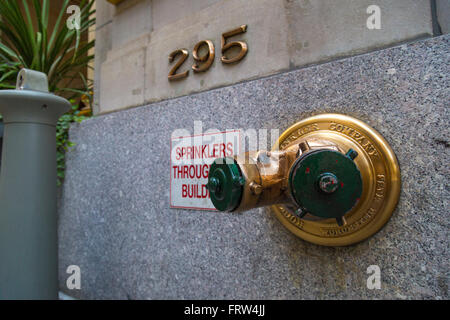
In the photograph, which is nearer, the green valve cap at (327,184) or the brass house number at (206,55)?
the green valve cap at (327,184)

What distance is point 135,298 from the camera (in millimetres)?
1695

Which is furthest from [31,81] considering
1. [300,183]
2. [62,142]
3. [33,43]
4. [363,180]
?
[363,180]

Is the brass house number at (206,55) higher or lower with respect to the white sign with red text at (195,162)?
higher

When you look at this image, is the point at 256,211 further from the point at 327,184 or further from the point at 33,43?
the point at 33,43

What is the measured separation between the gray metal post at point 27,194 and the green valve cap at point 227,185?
1149 millimetres

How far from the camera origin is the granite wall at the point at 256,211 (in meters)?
0.92

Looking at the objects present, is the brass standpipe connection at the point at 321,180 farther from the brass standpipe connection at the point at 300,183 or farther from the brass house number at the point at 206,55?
the brass house number at the point at 206,55

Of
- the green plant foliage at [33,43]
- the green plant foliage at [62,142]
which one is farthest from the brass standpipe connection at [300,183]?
the green plant foliage at [33,43]

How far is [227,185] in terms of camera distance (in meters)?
0.80

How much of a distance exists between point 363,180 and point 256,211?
50 centimetres

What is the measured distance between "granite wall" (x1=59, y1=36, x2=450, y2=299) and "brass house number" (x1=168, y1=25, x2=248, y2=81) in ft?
0.50

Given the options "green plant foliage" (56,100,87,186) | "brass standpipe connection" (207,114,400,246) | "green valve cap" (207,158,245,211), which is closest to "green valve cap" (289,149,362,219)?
"brass standpipe connection" (207,114,400,246)

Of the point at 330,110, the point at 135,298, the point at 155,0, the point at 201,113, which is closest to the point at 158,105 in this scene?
the point at 201,113

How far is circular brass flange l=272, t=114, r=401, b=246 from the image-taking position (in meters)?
0.94
